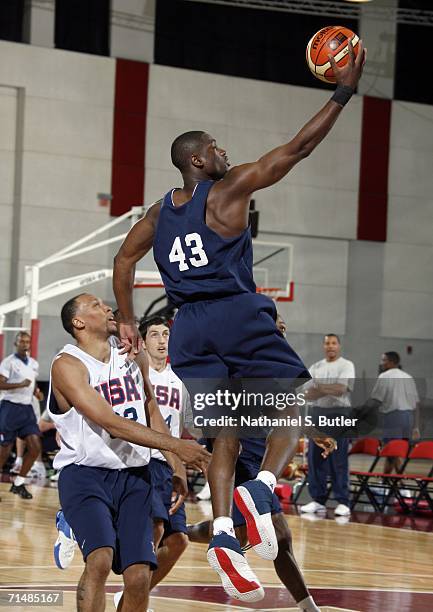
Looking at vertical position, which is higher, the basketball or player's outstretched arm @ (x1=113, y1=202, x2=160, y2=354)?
the basketball

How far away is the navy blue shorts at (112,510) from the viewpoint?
5.33 m

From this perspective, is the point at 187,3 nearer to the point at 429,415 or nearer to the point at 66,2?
the point at 66,2

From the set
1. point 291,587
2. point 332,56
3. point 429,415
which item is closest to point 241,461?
point 291,587

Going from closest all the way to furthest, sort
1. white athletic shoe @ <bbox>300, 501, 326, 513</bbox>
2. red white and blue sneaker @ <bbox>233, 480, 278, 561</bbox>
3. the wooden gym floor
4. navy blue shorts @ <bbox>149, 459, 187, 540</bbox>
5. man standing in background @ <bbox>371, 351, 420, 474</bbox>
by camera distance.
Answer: red white and blue sneaker @ <bbox>233, 480, 278, 561</bbox> < navy blue shorts @ <bbox>149, 459, 187, 540</bbox> < the wooden gym floor < white athletic shoe @ <bbox>300, 501, 326, 513</bbox> < man standing in background @ <bbox>371, 351, 420, 474</bbox>

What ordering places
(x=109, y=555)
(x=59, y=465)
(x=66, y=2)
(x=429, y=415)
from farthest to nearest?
(x=66, y=2)
(x=429, y=415)
(x=59, y=465)
(x=109, y=555)

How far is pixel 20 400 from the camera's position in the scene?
1502 cm

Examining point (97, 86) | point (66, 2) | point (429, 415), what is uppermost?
point (66, 2)

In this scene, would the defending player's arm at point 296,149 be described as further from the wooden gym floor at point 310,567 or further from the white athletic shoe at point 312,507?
the white athletic shoe at point 312,507

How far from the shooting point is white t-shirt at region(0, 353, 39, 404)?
15016 millimetres

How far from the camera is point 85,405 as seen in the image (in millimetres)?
5418

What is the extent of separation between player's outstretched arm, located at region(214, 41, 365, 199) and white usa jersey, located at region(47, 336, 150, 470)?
128 centimetres

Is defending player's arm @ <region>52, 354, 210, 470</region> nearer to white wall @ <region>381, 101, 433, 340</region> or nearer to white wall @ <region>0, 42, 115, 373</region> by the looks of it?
white wall @ <region>0, 42, 115, 373</region>

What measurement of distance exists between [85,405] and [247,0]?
1893 centimetres

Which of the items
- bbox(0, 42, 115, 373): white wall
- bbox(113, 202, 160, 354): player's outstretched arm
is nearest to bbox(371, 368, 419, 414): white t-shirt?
bbox(0, 42, 115, 373): white wall
